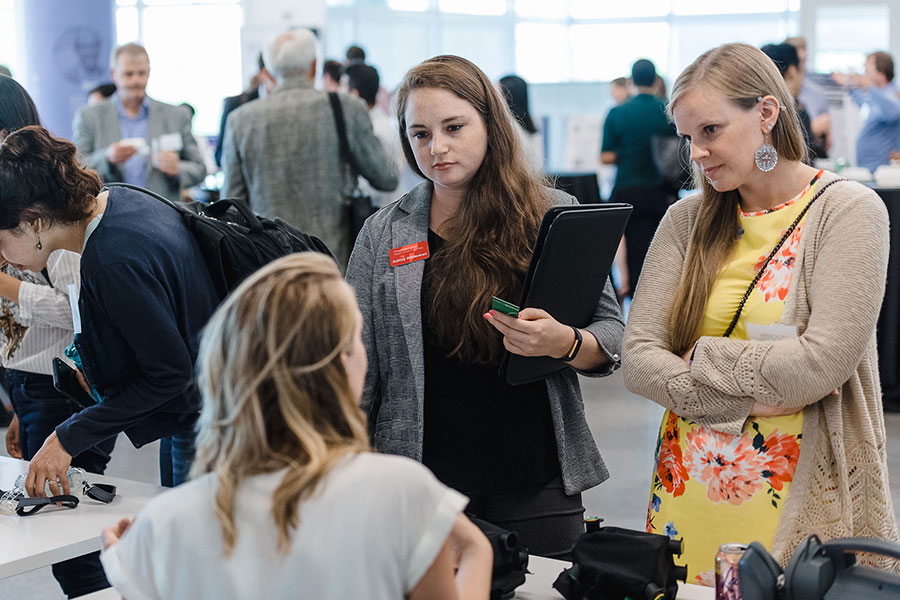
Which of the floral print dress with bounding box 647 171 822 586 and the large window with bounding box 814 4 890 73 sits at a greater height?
the large window with bounding box 814 4 890 73

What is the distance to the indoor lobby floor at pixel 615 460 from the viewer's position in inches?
151

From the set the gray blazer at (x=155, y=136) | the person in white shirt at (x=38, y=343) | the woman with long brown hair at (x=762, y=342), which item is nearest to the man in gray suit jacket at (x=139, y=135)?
the gray blazer at (x=155, y=136)

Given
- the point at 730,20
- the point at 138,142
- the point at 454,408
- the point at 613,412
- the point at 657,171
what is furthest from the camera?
the point at 730,20

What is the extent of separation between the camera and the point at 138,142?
4840 millimetres

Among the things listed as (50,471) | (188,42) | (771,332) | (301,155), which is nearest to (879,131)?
(301,155)

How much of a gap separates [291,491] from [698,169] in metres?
1.30

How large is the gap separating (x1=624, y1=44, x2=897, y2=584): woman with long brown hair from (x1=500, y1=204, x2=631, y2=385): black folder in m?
0.14

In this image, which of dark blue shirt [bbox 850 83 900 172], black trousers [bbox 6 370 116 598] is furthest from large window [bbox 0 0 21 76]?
black trousers [bbox 6 370 116 598]

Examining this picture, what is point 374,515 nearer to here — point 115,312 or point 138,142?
point 115,312

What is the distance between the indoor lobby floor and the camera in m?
3.85

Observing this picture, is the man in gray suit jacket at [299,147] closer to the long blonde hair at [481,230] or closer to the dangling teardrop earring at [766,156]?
the long blonde hair at [481,230]

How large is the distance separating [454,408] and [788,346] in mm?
644

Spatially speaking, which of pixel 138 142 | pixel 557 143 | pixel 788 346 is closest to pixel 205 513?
pixel 788 346

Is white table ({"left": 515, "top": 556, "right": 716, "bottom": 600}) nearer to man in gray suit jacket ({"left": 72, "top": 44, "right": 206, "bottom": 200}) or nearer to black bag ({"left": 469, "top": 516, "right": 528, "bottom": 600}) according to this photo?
black bag ({"left": 469, "top": 516, "right": 528, "bottom": 600})
